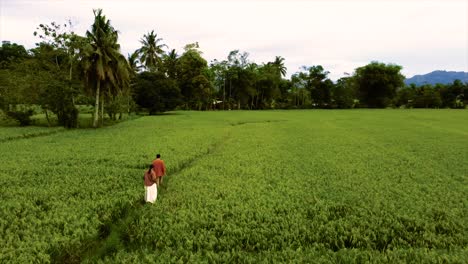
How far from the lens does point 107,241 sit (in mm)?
8945

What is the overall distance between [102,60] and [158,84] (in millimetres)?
27226

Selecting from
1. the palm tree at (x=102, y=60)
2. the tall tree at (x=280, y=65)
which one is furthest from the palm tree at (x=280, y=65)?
the palm tree at (x=102, y=60)

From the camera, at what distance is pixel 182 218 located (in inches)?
393

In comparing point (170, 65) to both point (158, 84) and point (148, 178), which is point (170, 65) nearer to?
point (158, 84)

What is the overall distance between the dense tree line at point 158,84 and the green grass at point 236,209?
1773cm

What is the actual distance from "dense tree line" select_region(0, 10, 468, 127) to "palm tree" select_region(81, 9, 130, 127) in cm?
11

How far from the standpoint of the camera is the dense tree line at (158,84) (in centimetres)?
3597

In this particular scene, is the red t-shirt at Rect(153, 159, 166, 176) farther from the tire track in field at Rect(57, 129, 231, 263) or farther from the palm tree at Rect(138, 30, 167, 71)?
the palm tree at Rect(138, 30, 167, 71)

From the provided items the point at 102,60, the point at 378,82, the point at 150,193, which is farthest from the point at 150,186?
the point at 378,82

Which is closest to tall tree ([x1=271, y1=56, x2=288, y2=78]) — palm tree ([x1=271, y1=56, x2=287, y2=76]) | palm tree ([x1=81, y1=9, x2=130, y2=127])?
palm tree ([x1=271, y1=56, x2=287, y2=76])

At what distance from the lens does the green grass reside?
816 centimetres

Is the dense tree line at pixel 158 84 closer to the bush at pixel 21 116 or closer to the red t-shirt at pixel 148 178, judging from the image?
the bush at pixel 21 116

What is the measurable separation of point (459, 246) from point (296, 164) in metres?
10.5

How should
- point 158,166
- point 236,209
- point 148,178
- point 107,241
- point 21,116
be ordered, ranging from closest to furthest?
point 107,241 < point 236,209 < point 148,178 < point 158,166 < point 21,116
